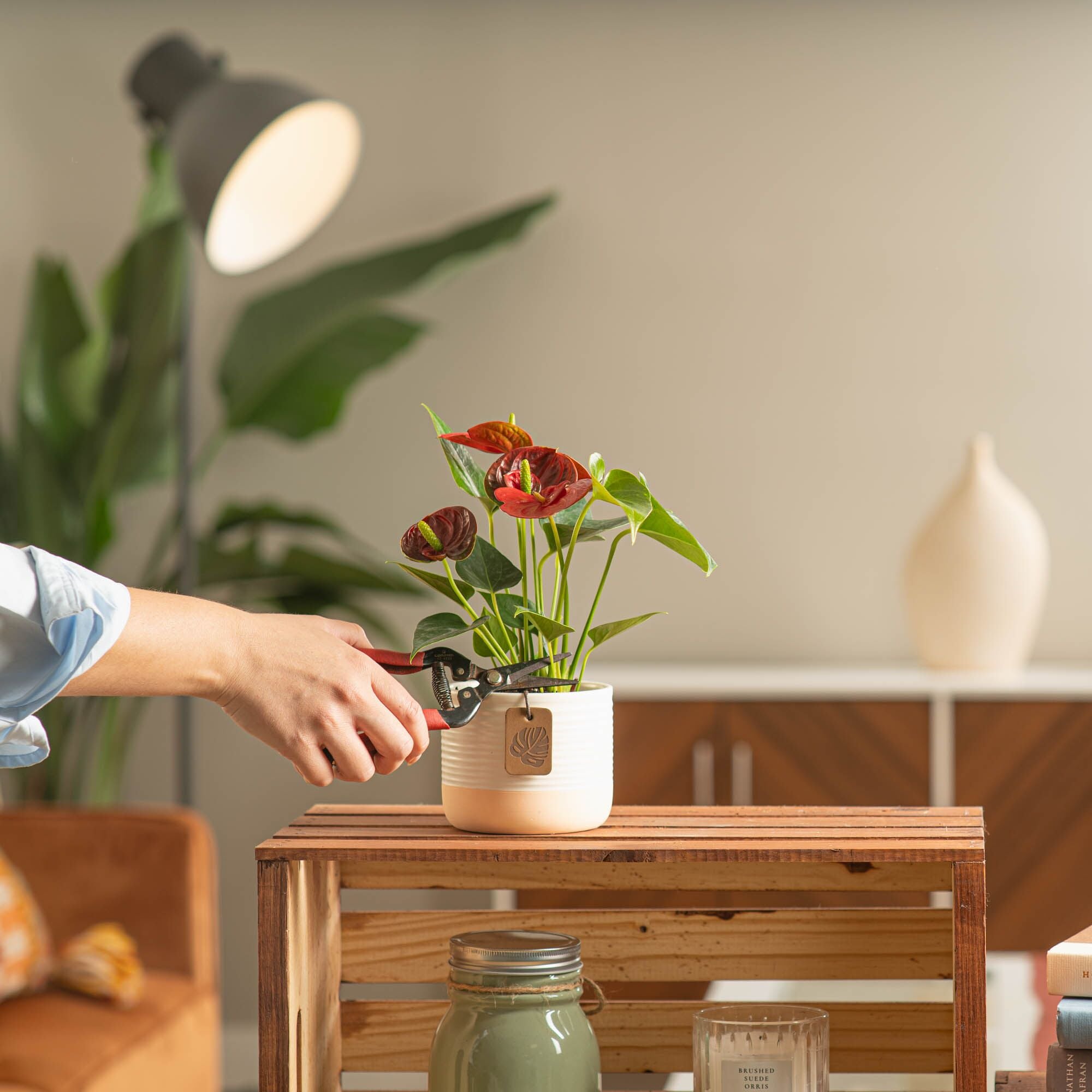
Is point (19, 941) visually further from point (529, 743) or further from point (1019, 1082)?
point (1019, 1082)

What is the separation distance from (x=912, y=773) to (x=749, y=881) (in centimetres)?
160

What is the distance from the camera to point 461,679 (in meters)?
0.86

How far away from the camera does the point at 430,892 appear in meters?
2.82

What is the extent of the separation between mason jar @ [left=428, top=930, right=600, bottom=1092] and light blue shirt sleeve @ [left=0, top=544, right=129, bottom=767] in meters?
0.27

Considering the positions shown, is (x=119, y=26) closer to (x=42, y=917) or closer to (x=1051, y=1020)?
(x=42, y=917)

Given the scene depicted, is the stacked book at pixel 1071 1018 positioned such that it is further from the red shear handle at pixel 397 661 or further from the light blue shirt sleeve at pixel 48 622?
the light blue shirt sleeve at pixel 48 622

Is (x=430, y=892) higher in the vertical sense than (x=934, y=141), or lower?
lower

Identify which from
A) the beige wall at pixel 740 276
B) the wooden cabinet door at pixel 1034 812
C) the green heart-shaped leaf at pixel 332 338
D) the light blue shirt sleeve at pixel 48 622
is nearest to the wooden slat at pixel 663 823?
the light blue shirt sleeve at pixel 48 622

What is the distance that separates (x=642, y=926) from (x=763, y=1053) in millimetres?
174

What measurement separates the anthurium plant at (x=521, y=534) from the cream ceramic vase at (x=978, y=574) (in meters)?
1.73

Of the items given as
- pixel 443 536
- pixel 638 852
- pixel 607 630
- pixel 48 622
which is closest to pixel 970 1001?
pixel 638 852

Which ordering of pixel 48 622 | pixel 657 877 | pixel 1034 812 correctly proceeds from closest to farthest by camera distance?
pixel 48 622 < pixel 657 877 < pixel 1034 812

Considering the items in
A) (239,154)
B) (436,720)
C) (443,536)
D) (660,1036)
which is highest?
(239,154)

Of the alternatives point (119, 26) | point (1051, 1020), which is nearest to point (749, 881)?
point (1051, 1020)
